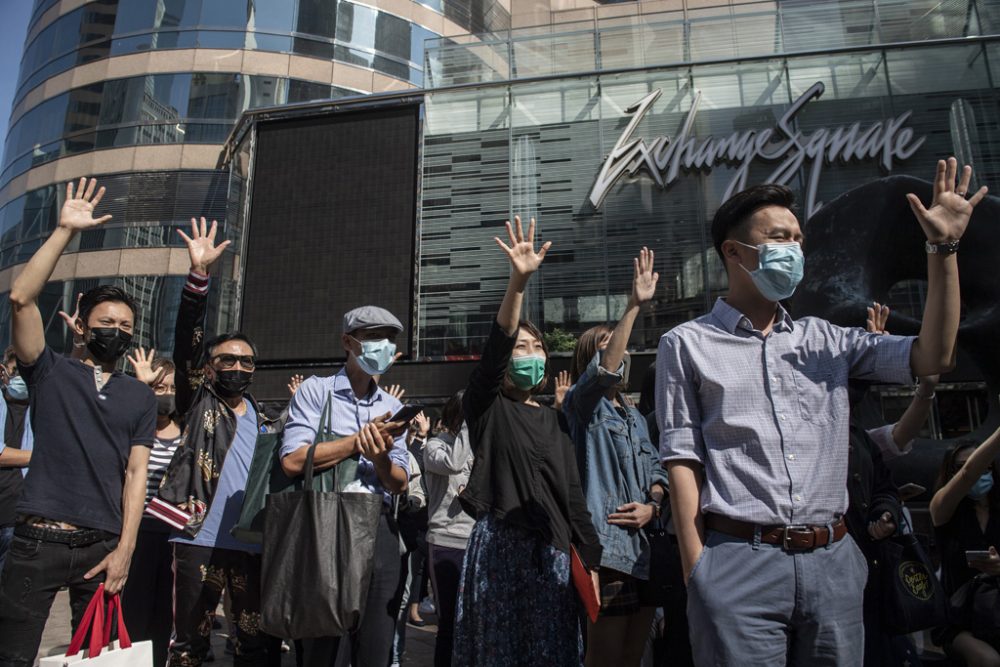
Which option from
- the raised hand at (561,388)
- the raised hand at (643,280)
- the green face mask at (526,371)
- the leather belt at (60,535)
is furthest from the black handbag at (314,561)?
the raised hand at (643,280)

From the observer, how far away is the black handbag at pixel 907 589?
9.29ft

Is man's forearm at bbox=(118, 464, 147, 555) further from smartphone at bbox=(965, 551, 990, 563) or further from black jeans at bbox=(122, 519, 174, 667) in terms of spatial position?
smartphone at bbox=(965, 551, 990, 563)

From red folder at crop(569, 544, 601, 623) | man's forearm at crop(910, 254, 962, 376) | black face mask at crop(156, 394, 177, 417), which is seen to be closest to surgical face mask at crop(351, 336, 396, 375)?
red folder at crop(569, 544, 601, 623)

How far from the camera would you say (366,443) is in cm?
292

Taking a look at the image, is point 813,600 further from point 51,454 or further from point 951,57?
point 951,57

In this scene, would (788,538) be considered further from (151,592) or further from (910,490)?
(151,592)

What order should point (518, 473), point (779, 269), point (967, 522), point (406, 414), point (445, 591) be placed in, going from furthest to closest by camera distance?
point (445, 591), point (967, 522), point (518, 473), point (406, 414), point (779, 269)

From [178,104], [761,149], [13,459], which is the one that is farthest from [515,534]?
[178,104]

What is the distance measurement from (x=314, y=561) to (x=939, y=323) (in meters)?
2.31

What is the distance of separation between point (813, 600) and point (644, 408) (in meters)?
4.50

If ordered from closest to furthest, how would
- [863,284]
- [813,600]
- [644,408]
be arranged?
1. [813,600]
2. [644,408]
3. [863,284]

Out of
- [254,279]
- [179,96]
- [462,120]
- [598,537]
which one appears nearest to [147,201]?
[179,96]

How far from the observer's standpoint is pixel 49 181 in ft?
78.7

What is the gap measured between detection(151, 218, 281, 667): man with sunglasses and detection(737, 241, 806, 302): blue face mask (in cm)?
237
